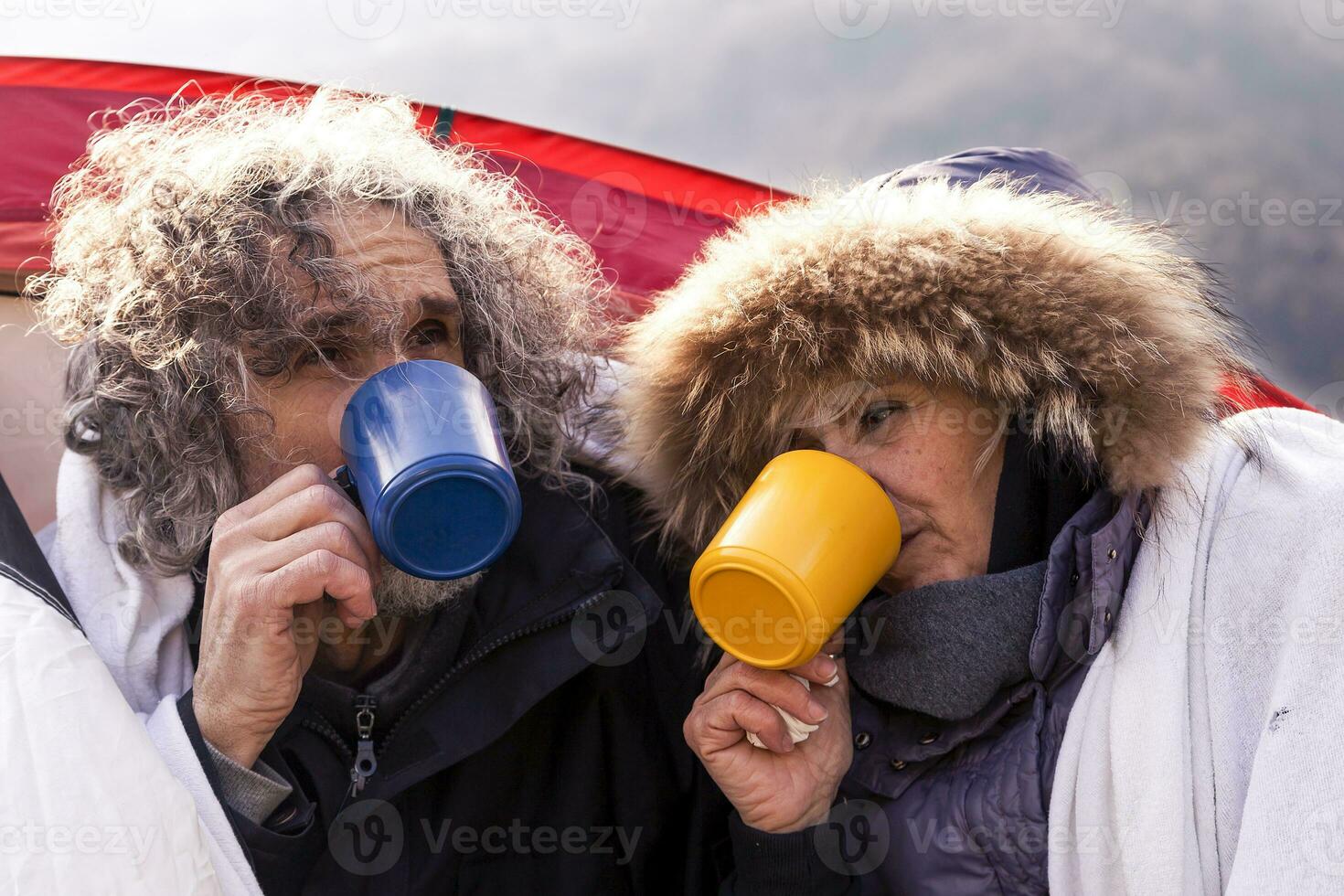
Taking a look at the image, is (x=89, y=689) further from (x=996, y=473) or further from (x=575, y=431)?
(x=996, y=473)

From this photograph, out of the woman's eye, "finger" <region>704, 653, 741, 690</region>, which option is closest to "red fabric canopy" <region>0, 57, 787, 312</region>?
Result: the woman's eye

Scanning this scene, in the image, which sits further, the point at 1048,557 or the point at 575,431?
the point at 575,431

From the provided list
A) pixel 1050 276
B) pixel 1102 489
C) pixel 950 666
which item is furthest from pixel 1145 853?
pixel 1050 276

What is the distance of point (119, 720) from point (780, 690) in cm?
78

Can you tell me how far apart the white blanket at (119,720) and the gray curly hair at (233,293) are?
3.2 inches

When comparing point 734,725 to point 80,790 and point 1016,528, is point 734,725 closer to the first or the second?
point 1016,528

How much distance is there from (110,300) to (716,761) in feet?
3.78

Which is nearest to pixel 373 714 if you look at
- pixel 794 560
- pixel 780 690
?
pixel 780 690

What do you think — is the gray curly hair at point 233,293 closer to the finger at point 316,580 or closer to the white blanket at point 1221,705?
the finger at point 316,580

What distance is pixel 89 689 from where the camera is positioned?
1.25 m

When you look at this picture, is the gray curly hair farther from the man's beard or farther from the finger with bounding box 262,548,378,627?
the finger with bounding box 262,548,378,627

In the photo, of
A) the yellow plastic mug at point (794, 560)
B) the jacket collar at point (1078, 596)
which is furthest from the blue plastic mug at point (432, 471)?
the jacket collar at point (1078, 596)

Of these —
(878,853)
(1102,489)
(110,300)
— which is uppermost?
(1102,489)

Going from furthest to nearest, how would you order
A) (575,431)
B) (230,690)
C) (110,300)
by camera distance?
1. (575,431)
2. (110,300)
3. (230,690)
